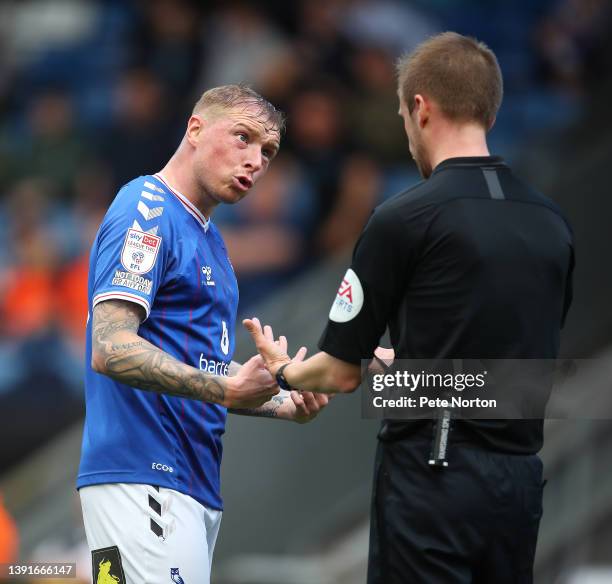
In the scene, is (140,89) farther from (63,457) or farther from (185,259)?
(185,259)

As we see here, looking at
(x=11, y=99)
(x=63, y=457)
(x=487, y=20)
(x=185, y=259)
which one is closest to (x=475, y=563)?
(x=185, y=259)

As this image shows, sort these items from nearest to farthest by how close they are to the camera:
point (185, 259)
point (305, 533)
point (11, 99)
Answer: point (185, 259) → point (305, 533) → point (11, 99)

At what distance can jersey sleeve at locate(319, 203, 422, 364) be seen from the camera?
10.5ft

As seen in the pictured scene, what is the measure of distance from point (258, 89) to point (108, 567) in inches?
259

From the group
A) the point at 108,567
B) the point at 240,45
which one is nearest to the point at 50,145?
the point at 240,45

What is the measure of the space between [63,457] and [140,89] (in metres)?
3.39

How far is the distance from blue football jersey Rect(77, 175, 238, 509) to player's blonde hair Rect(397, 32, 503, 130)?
84 cm

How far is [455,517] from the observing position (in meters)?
3.18

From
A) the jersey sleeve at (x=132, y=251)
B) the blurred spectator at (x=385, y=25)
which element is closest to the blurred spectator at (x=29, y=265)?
the blurred spectator at (x=385, y=25)

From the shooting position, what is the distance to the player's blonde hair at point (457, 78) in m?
3.30

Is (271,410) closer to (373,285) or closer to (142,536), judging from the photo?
(142,536)

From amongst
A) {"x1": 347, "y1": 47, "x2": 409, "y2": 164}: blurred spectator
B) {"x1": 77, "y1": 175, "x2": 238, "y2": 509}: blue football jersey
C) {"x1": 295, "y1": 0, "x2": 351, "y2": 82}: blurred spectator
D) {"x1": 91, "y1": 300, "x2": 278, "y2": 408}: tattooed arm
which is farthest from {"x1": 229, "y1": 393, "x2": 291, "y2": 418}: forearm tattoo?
{"x1": 295, "y1": 0, "x2": 351, "y2": 82}: blurred spectator

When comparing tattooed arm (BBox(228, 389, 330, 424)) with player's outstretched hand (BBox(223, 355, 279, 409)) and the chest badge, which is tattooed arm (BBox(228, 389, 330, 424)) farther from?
the chest badge

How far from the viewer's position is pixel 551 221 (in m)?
3.37
